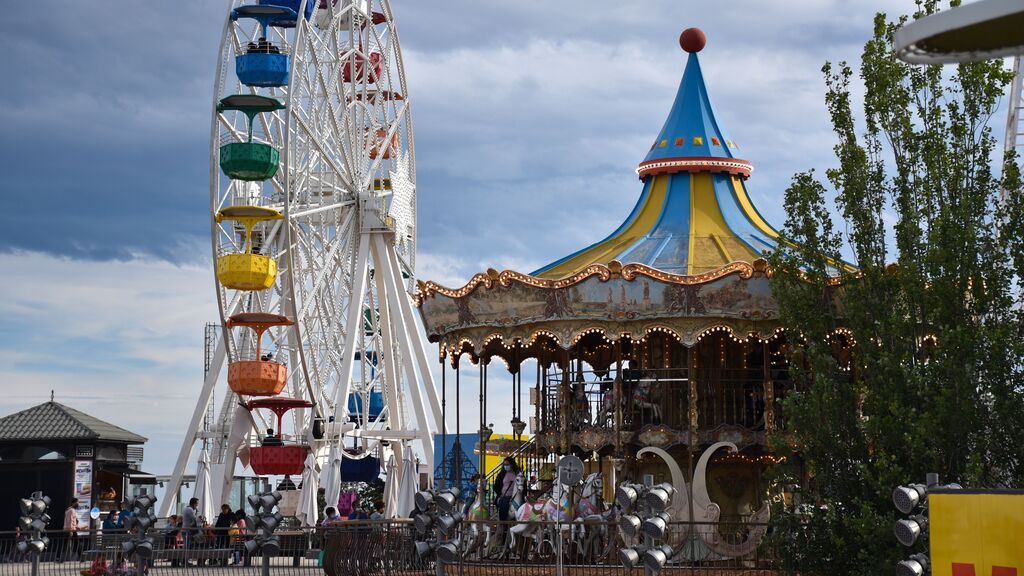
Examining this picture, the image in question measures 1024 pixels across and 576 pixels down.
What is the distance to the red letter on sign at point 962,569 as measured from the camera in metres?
10.3

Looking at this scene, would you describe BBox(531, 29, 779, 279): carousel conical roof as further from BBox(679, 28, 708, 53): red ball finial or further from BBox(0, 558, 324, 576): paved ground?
BBox(0, 558, 324, 576): paved ground

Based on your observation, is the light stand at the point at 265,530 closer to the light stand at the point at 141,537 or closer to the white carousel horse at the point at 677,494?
the light stand at the point at 141,537

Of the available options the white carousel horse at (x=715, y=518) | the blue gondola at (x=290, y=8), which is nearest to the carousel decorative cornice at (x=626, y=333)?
the white carousel horse at (x=715, y=518)

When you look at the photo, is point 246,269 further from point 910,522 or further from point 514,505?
point 910,522

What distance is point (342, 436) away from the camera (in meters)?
36.7

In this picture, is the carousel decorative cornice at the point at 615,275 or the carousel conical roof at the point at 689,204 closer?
the carousel decorative cornice at the point at 615,275

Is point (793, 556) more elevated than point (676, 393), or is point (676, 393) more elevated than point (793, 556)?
point (676, 393)

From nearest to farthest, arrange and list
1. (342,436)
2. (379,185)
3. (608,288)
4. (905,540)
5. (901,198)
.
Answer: (905,540) → (901,198) → (608,288) → (342,436) → (379,185)

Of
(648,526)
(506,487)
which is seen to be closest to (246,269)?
(506,487)

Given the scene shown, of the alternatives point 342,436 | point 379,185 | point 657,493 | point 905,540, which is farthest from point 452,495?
point 379,185

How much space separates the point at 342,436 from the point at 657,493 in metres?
23.2

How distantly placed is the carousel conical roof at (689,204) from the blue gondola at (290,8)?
46.8 feet

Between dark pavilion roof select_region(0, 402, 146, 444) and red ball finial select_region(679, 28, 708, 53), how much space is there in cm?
1569

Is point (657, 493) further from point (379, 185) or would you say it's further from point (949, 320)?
point (379, 185)
